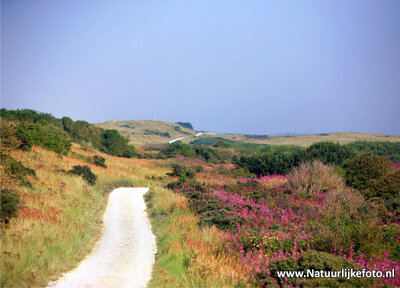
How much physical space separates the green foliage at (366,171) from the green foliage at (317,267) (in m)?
15.4

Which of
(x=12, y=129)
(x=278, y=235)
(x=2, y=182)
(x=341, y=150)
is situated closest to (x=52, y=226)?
(x=2, y=182)

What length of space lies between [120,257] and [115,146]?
159 feet

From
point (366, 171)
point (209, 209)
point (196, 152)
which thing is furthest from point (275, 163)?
point (196, 152)

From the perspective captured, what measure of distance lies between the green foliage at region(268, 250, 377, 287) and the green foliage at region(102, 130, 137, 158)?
1945 inches

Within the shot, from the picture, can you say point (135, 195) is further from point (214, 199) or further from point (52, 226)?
point (52, 226)

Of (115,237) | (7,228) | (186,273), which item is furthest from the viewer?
(115,237)

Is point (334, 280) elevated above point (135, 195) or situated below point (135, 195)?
above

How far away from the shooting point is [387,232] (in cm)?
902

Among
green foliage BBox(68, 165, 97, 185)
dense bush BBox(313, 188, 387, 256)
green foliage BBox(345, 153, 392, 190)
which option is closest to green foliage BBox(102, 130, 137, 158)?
green foliage BBox(68, 165, 97, 185)

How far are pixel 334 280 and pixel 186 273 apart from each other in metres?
3.11

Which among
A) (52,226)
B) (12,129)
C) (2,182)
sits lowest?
(52,226)

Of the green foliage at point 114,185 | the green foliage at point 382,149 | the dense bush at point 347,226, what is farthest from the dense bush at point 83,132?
the dense bush at point 347,226

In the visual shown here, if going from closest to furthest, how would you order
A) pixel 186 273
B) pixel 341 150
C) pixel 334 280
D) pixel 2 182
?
pixel 334 280, pixel 186 273, pixel 2 182, pixel 341 150

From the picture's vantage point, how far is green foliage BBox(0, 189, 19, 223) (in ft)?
27.4
